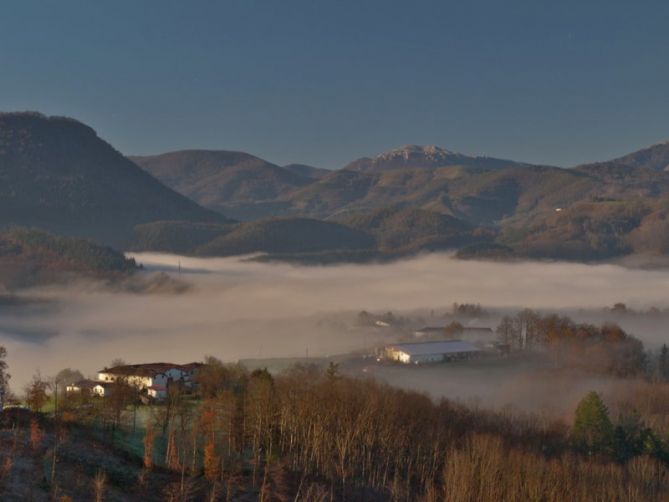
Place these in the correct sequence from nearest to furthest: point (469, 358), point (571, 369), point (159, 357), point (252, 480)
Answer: point (252, 480) → point (571, 369) → point (469, 358) → point (159, 357)

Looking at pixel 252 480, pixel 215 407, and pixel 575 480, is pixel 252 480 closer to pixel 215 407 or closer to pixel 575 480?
pixel 215 407

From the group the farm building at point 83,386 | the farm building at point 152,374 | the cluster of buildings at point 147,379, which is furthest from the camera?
the farm building at point 152,374

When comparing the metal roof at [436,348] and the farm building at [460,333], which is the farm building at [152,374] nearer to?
the metal roof at [436,348]

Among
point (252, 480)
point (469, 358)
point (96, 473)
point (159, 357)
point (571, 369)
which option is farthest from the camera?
point (159, 357)

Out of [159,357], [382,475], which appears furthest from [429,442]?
[159,357]

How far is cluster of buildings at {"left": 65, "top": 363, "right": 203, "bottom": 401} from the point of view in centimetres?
9038

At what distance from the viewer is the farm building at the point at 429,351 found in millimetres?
138875

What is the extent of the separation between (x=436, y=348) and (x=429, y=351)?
2660 mm

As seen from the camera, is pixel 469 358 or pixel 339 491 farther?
pixel 469 358

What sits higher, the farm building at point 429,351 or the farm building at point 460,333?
→ the farm building at point 460,333

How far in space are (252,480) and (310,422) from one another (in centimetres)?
950

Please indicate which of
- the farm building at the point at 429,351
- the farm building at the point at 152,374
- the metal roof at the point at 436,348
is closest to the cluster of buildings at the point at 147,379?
the farm building at the point at 152,374

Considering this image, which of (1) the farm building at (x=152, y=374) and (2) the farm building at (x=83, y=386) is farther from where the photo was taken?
(1) the farm building at (x=152, y=374)

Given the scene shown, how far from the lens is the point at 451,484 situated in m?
59.4
